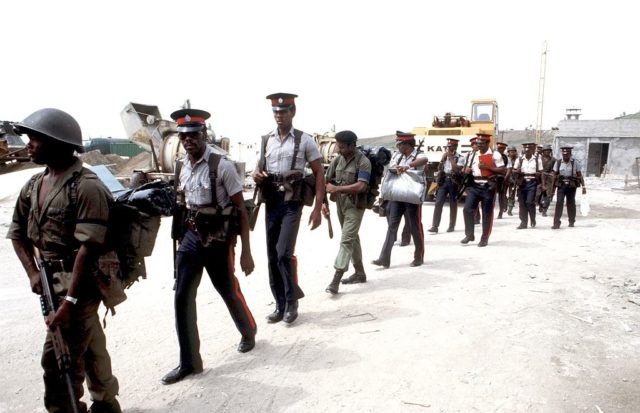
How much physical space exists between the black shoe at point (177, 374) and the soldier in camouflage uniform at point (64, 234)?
0.69 m

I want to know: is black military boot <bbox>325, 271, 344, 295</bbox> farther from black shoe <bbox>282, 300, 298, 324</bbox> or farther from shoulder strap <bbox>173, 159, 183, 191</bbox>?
shoulder strap <bbox>173, 159, 183, 191</bbox>

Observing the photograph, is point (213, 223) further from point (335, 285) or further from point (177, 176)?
point (335, 285)

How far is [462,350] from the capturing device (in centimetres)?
382

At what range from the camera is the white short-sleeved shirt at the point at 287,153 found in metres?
4.46

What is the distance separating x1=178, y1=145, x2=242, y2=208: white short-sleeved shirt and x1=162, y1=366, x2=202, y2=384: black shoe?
46.2 inches

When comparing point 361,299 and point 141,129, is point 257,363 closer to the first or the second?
point 361,299

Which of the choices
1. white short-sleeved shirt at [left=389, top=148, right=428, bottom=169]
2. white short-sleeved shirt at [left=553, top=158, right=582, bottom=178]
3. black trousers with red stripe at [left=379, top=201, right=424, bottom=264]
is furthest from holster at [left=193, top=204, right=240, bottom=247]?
white short-sleeved shirt at [left=553, top=158, right=582, bottom=178]

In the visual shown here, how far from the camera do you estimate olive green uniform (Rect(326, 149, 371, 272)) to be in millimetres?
5395

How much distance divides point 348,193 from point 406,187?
143 cm

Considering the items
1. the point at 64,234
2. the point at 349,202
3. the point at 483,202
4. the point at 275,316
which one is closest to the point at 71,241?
the point at 64,234

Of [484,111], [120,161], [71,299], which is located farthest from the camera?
[120,161]

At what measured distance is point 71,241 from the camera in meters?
2.64

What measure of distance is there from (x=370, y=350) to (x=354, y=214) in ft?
6.46

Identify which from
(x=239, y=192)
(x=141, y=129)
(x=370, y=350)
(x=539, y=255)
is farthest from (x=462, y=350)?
(x=141, y=129)
